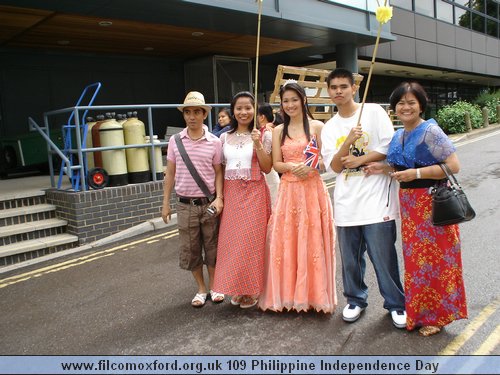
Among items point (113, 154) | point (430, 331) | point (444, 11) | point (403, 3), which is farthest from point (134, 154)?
point (444, 11)

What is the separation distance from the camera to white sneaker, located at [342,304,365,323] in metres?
3.47

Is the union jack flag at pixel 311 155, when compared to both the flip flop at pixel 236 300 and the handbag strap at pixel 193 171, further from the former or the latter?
the flip flop at pixel 236 300

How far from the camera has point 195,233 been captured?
3.99 meters

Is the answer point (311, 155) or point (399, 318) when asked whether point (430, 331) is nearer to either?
point (399, 318)

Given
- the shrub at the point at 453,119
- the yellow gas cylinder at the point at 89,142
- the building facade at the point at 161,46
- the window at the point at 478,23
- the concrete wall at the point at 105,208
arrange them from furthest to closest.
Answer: the window at the point at 478,23
the shrub at the point at 453,119
the building facade at the point at 161,46
the yellow gas cylinder at the point at 89,142
the concrete wall at the point at 105,208

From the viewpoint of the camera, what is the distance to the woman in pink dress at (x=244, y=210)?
3779mm

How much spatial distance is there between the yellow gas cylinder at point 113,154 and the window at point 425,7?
15947 millimetres

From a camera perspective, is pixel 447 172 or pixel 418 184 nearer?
pixel 447 172

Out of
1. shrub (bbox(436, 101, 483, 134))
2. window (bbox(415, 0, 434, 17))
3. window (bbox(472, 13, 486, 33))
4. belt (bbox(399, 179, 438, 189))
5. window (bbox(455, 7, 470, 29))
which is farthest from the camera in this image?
window (bbox(472, 13, 486, 33))

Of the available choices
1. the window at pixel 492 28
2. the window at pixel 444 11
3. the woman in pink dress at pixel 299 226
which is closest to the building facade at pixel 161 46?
the window at pixel 444 11

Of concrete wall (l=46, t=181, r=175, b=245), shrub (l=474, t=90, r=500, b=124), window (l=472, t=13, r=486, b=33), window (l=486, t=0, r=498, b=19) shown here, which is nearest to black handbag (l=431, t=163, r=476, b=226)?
concrete wall (l=46, t=181, r=175, b=245)

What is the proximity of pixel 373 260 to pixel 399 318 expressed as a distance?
45 cm

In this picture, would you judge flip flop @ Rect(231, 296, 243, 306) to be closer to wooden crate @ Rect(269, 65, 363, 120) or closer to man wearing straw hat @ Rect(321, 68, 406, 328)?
man wearing straw hat @ Rect(321, 68, 406, 328)

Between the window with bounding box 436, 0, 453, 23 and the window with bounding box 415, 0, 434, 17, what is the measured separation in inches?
23.8
